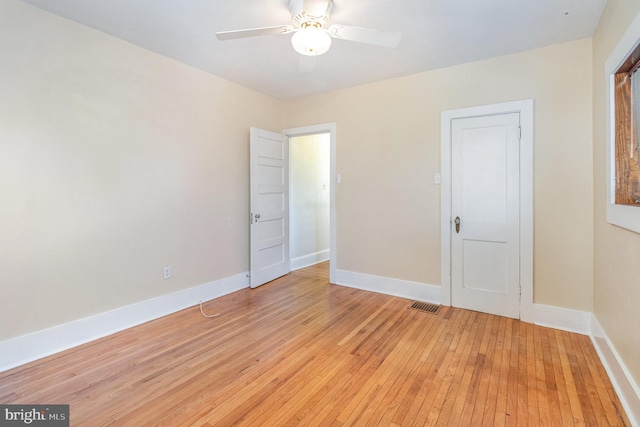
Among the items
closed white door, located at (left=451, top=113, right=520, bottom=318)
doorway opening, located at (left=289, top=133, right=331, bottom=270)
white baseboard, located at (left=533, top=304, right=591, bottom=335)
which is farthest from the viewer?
doorway opening, located at (left=289, top=133, right=331, bottom=270)

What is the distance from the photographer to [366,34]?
6.62 ft

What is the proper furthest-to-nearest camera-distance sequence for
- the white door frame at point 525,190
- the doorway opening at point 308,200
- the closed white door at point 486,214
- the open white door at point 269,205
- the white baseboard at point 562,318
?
the doorway opening at point 308,200
the open white door at point 269,205
the closed white door at point 486,214
the white door frame at point 525,190
the white baseboard at point 562,318

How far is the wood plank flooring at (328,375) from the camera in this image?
1677 mm

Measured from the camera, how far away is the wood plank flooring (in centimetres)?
168

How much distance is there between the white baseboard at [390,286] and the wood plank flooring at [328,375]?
383mm

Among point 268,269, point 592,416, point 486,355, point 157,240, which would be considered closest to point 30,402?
point 157,240

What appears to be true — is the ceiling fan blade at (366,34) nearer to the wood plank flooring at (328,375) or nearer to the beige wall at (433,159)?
the beige wall at (433,159)

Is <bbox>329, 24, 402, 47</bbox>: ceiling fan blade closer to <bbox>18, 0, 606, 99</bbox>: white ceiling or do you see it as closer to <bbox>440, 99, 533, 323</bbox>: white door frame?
<bbox>18, 0, 606, 99</bbox>: white ceiling

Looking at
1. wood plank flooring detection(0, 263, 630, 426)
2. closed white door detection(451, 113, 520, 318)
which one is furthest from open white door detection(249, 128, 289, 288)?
closed white door detection(451, 113, 520, 318)

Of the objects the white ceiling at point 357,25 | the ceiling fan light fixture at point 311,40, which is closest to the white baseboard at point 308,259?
the white ceiling at point 357,25

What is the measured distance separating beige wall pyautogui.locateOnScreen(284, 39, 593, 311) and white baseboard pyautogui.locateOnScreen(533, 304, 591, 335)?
0.19ft

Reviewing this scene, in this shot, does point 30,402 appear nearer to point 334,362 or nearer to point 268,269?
point 334,362

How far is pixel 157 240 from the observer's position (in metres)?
3.02

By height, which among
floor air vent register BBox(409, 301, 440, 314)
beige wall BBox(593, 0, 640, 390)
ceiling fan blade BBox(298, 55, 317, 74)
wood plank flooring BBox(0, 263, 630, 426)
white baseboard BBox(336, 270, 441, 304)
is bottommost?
wood plank flooring BBox(0, 263, 630, 426)
